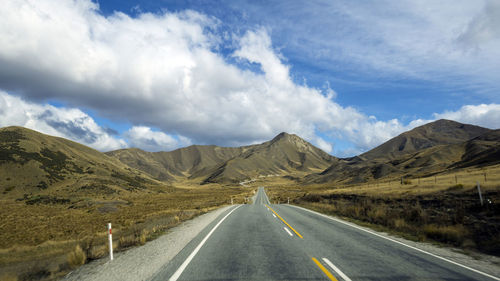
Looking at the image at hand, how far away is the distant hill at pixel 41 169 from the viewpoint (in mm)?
61812

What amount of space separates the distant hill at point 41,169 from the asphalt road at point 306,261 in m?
67.2

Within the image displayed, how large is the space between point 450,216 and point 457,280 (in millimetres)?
10094

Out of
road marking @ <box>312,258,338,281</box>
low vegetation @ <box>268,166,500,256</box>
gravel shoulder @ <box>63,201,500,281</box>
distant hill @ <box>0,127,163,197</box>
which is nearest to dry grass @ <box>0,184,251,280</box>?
gravel shoulder @ <box>63,201,500,281</box>

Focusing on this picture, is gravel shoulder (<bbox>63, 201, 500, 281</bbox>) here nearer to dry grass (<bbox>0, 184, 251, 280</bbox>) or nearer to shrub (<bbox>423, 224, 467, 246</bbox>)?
dry grass (<bbox>0, 184, 251, 280</bbox>)

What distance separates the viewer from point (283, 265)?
6.71 meters

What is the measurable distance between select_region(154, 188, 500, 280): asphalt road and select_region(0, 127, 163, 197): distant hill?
6718 cm

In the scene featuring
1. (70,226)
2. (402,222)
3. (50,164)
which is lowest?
(70,226)

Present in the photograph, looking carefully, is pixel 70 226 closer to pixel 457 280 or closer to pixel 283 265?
pixel 283 265

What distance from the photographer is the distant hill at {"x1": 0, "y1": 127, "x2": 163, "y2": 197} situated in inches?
2434

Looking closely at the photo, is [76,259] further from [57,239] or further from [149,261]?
[57,239]

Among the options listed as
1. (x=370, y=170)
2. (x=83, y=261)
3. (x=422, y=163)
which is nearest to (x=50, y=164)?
(x=83, y=261)

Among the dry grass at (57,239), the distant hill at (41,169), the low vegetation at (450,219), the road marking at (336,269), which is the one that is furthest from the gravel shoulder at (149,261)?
the distant hill at (41,169)

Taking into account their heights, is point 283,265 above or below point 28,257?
above

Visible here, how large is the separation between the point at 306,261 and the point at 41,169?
→ 280 ft
